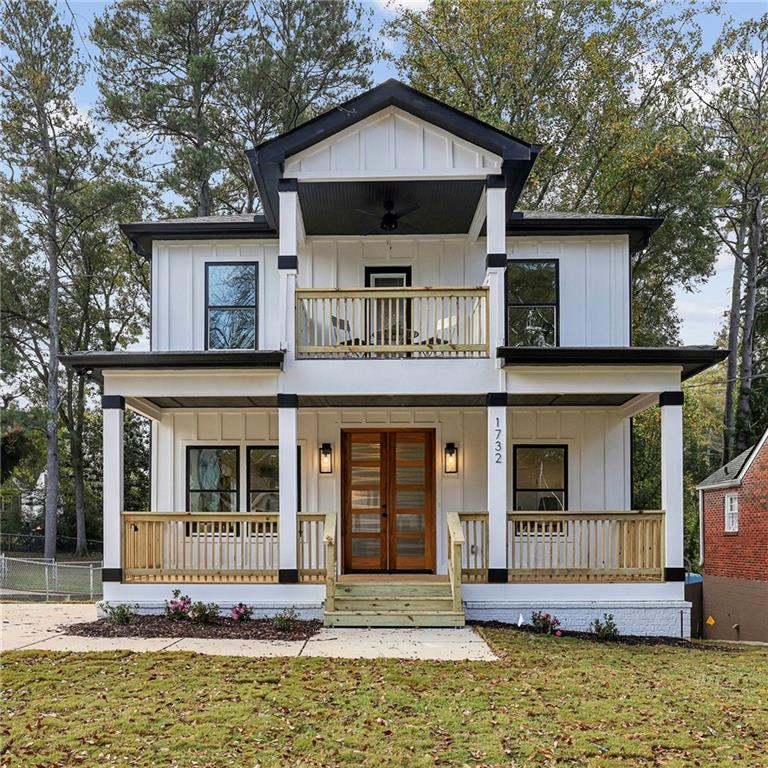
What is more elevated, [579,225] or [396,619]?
[579,225]

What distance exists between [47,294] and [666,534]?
82.4ft

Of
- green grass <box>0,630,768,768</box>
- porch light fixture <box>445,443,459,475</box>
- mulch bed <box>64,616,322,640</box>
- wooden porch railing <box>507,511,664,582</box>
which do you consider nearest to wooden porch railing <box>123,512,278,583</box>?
mulch bed <box>64,616,322,640</box>

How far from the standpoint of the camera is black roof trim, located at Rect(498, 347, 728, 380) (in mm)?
10719

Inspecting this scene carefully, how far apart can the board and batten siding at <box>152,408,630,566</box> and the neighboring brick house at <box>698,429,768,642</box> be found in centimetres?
653

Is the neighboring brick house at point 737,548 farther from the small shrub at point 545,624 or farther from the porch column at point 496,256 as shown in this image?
the porch column at point 496,256

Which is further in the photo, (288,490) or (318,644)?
(288,490)

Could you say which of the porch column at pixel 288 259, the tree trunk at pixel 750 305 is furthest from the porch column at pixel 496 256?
the tree trunk at pixel 750 305

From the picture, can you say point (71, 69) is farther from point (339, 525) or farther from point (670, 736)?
point (670, 736)

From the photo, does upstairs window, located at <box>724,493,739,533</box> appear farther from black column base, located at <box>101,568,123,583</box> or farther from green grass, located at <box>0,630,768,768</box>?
black column base, located at <box>101,568,123,583</box>

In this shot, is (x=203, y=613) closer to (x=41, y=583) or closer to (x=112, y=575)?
(x=112, y=575)

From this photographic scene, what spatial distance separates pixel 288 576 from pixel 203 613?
123 cm

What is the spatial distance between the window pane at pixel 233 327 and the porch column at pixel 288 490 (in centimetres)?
288

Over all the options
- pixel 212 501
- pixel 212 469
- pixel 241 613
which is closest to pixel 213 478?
pixel 212 469

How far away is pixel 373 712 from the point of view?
6445 mm
